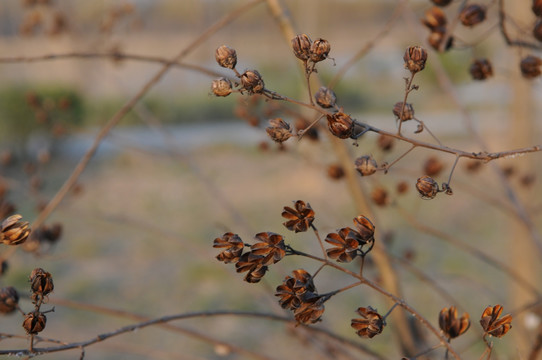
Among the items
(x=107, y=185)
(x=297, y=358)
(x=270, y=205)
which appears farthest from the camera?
(x=107, y=185)

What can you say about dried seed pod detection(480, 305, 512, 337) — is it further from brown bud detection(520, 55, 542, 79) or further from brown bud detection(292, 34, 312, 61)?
brown bud detection(520, 55, 542, 79)

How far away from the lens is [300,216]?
61 centimetres

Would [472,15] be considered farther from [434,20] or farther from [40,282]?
[40,282]

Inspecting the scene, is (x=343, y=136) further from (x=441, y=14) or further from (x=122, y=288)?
(x=122, y=288)

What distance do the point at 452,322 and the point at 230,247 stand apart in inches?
9.4

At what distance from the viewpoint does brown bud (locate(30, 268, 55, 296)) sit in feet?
1.99

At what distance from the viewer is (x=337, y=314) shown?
415 centimetres

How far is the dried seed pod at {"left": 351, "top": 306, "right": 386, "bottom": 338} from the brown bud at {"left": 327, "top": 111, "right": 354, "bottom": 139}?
0.54 ft

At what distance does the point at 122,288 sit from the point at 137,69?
13304 mm

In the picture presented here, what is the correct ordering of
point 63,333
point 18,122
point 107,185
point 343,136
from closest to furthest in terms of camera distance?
1. point 343,136
2. point 63,333
3. point 107,185
4. point 18,122

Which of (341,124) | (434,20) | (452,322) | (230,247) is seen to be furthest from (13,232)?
(434,20)

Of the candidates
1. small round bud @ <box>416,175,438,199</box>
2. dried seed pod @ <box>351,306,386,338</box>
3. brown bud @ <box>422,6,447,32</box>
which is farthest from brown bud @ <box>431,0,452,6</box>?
dried seed pod @ <box>351,306,386,338</box>

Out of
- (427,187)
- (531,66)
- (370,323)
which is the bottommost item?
(370,323)

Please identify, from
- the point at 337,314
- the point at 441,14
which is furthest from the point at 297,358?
the point at 441,14
